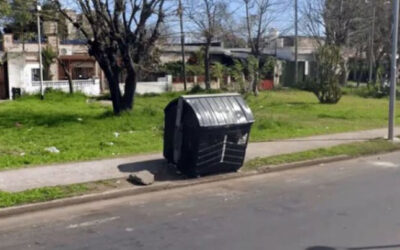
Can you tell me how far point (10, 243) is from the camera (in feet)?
19.9

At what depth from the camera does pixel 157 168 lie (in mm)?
10133

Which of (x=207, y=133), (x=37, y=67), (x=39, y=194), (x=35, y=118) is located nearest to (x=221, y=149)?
(x=207, y=133)

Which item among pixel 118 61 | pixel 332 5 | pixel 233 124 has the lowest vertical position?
pixel 233 124

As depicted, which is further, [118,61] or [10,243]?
[118,61]

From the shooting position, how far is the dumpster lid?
9.37 m

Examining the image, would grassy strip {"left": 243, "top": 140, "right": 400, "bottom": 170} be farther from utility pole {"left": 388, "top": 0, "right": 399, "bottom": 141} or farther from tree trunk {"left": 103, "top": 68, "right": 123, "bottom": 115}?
tree trunk {"left": 103, "top": 68, "right": 123, "bottom": 115}

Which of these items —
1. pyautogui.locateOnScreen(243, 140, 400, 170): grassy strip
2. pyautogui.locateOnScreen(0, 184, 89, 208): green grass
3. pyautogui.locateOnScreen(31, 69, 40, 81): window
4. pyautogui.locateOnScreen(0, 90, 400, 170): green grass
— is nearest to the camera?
pyautogui.locateOnScreen(0, 184, 89, 208): green grass

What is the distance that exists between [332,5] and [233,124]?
124 feet

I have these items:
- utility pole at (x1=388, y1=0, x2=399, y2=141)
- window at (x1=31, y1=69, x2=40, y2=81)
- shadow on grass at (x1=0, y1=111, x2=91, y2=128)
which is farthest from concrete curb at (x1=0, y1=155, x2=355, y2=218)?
window at (x1=31, y1=69, x2=40, y2=81)

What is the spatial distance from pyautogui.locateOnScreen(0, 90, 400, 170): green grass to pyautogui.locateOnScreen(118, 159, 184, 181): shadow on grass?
3.70 feet

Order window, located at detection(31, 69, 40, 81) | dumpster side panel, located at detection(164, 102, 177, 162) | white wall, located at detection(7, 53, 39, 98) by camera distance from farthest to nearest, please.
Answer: window, located at detection(31, 69, 40, 81) < white wall, located at detection(7, 53, 39, 98) < dumpster side panel, located at detection(164, 102, 177, 162)

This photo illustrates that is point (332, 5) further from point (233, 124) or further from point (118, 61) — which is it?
point (233, 124)

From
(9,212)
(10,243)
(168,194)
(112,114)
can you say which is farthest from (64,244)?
(112,114)

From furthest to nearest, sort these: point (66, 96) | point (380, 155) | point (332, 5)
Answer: point (332, 5)
point (66, 96)
point (380, 155)
